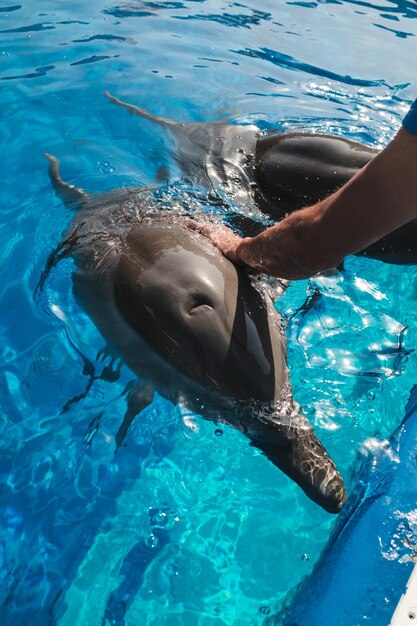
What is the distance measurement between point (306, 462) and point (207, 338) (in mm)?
896

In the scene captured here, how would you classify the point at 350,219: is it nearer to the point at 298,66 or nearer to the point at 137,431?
the point at 137,431

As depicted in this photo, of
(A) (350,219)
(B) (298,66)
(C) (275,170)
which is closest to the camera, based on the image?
(A) (350,219)

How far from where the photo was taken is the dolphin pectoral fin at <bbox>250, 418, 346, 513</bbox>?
11.4 feet

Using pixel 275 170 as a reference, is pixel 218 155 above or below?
below

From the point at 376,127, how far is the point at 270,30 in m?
4.34

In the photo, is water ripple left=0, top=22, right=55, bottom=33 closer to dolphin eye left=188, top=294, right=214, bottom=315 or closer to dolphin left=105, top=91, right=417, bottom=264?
dolphin left=105, top=91, right=417, bottom=264

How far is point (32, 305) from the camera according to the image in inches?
197

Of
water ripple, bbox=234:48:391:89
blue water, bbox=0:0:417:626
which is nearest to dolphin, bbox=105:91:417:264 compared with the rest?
blue water, bbox=0:0:417:626

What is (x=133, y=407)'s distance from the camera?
4.15 m

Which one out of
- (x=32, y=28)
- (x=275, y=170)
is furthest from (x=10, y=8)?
(x=275, y=170)

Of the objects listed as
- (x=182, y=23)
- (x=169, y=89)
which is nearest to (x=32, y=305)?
(x=169, y=89)

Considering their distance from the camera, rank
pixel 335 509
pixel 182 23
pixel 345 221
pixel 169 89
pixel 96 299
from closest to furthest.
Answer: pixel 345 221 → pixel 335 509 → pixel 96 299 → pixel 169 89 → pixel 182 23

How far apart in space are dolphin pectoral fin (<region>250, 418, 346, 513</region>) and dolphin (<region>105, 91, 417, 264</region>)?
194 centimetres

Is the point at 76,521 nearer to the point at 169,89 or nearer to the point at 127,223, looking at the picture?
the point at 127,223
